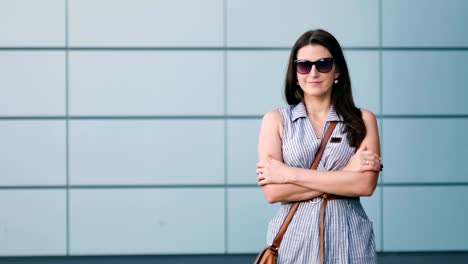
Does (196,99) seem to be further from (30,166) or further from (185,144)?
(30,166)

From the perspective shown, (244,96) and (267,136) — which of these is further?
(244,96)

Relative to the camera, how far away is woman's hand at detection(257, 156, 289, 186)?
3.06 meters

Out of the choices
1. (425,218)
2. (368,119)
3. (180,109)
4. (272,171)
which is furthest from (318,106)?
(425,218)

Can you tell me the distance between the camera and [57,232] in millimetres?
6551

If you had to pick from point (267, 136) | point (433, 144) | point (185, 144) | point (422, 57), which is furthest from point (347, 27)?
point (267, 136)

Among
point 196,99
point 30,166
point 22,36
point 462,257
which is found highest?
point 22,36

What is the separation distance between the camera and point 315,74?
3027 mm

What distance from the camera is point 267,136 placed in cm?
313

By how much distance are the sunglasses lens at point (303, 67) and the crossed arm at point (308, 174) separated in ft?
0.61

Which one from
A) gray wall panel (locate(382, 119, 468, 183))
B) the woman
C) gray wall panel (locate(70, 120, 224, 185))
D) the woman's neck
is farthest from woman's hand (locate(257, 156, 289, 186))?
gray wall panel (locate(382, 119, 468, 183))

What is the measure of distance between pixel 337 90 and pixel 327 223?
543 millimetres

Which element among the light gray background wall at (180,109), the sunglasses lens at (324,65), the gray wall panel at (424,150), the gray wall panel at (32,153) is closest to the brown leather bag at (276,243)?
the sunglasses lens at (324,65)

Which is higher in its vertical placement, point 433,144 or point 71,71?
point 71,71

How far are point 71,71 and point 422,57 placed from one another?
268 cm
